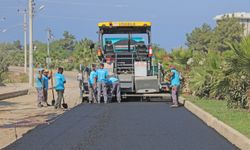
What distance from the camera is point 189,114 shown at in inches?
681

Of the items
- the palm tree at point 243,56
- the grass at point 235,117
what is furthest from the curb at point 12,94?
the palm tree at point 243,56

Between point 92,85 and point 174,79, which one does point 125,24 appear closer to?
point 92,85

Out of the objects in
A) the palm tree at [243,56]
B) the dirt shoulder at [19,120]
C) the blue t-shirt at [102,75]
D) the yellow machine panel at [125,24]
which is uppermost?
the yellow machine panel at [125,24]

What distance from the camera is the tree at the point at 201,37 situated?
243 ft

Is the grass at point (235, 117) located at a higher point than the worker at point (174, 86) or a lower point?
lower

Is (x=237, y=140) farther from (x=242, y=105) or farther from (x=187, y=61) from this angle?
(x=187, y=61)

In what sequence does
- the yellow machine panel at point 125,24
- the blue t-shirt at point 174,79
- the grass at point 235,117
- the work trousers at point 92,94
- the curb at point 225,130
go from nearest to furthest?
1. the curb at point 225,130
2. the grass at point 235,117
3. the blue t-shirt at point 174,79
4. the work trousers at point 92,94
5. the yellow machine panel at point 125,24

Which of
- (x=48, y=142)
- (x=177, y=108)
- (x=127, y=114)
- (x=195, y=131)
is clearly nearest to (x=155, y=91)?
(x=177, y=108)

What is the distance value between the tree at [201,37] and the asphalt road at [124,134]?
5635cm

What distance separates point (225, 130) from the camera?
12062 millimetres

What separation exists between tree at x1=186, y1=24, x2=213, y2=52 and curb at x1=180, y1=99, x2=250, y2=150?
183 feet

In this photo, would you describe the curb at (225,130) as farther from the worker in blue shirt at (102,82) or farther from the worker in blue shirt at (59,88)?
the worker in blue shirt at (102,82)

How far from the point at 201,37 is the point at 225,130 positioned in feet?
214

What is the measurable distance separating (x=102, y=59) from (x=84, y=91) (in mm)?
1896
